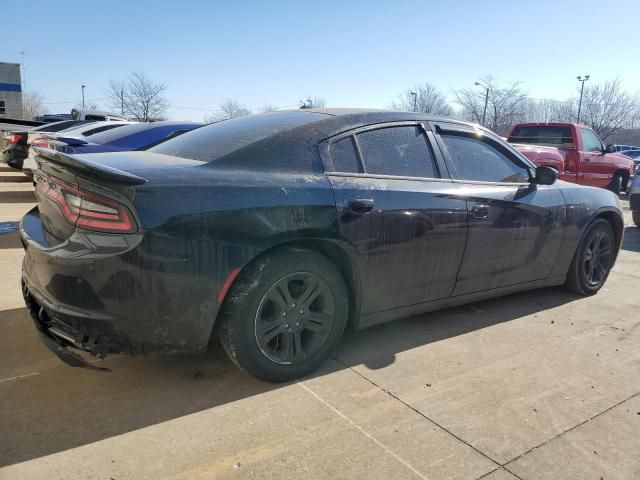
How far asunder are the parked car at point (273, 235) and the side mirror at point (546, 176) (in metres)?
0.18

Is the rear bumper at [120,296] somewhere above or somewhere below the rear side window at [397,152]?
below

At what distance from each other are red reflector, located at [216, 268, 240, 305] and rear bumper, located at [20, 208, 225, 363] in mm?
33

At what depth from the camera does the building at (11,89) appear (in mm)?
50062

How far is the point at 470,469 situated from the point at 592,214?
→ 129 inches

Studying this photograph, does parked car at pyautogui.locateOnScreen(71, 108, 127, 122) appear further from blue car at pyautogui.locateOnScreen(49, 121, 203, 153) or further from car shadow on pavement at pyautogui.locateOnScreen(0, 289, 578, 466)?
car shadow on pavement at pyautogui.locateOnScreen(0, 289, 578, 466)

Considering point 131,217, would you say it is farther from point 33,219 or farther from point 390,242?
point 390,242

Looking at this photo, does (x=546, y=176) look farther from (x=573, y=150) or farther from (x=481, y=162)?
(x=573, y=150)

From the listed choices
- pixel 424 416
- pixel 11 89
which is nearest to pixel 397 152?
pixel 424 416

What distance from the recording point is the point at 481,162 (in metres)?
4.02

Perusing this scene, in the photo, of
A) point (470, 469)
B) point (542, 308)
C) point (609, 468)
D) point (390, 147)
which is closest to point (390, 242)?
point (390, 147)

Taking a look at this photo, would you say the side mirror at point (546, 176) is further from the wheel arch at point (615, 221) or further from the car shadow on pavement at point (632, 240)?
the car shadow on pavement at point (632, 240)

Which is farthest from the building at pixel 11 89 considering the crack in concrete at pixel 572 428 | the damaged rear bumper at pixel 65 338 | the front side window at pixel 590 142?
the crack in concrete at pixel 572 428

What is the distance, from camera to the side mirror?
4.24m

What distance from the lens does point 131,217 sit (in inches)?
95.7
